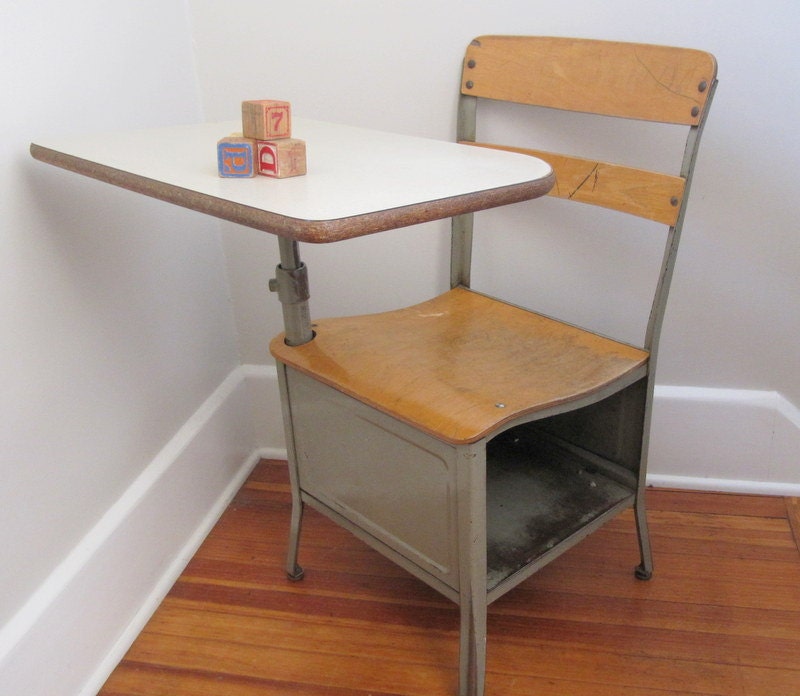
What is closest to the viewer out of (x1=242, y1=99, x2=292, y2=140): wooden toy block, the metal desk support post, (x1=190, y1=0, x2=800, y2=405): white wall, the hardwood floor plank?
(x1=242, y1=99, x2=292, y2=140): wooden toy block

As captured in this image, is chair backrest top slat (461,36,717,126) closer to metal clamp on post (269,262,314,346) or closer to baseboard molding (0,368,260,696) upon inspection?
metal clamp on post (269,262,314,346)

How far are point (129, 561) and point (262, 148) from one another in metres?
0.82

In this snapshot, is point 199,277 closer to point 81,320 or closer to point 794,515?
point 81,320

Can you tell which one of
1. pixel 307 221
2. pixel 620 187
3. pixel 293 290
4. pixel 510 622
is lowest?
pixel 510 622

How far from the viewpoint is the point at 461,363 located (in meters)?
1.21

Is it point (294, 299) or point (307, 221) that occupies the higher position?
point (307, 221)

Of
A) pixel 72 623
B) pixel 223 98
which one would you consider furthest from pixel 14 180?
pixel 72 623

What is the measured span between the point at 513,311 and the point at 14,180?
0.85 meters

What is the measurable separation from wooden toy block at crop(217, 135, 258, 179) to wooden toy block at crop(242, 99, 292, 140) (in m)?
0.02

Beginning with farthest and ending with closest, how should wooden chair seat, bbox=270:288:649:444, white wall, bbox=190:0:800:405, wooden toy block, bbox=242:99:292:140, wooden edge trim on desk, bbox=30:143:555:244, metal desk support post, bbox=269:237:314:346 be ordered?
white wall, bbox=190:0:800:405, metal desk support post, bbox=269:237:314:346, wooden chair seat, bbox=270:288:649:444, wooden toy block, bbox=242:99:292:140, wooden edge trim on desk, bbox=30:143:555:244

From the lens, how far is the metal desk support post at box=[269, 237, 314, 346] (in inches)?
47.0

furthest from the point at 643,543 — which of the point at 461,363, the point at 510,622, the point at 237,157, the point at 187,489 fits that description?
the point at 237,157

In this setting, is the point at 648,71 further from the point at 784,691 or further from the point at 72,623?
the point at 72,623

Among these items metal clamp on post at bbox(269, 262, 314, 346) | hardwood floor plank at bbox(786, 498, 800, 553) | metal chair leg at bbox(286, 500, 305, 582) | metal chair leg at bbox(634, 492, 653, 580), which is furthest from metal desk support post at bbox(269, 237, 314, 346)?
hardwood floor plank at bbox(786, 498, 800, 553)
